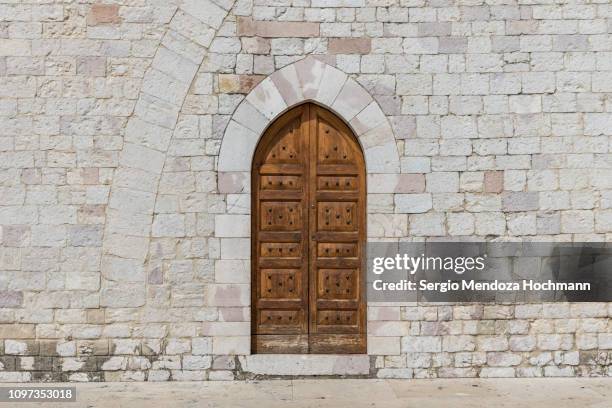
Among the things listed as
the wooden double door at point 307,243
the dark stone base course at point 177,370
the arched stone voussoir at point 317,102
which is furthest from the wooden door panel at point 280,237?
the dark stone base course at point 177,370

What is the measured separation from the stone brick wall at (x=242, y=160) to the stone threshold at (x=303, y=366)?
0.8 inches

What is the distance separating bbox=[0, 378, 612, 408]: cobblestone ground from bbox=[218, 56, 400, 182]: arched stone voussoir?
1.97m

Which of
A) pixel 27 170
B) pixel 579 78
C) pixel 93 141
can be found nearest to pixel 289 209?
pixel 93 141

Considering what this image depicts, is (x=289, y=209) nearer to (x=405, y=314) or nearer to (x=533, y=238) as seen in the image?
(x=405, y=314)

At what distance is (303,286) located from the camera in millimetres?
6691

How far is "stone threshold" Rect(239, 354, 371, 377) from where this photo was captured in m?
6.51

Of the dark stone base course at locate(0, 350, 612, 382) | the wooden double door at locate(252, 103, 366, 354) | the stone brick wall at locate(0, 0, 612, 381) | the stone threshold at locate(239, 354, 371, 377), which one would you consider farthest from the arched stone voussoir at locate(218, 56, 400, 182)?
the dark stone base course at locate(0, 350, 612, 382)

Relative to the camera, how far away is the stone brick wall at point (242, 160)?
6488 millimetres

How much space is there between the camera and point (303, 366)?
6535 mm

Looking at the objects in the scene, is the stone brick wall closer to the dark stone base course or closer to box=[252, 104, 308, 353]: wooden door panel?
the dark stone base course

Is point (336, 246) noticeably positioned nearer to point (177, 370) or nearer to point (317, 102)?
point (317, 102)

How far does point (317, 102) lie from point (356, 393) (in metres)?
2.65

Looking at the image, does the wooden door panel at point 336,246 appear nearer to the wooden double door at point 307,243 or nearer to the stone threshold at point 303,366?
the wooden double door at point 307,243

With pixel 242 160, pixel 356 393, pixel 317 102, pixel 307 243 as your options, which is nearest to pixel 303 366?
pixel 356 393
